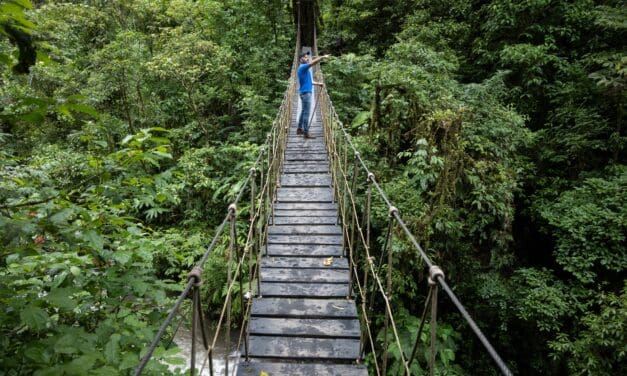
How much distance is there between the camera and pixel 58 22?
891 cm

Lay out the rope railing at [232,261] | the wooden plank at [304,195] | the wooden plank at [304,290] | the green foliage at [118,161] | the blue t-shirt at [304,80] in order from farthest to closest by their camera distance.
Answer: the blue t-shirt at [304,80], the wooden plank at [304,195], the wooden plank at [304,290], the green foliage at [118,161], the rope railing at [232,261]

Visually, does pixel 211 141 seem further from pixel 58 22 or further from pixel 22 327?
pixel 22 327

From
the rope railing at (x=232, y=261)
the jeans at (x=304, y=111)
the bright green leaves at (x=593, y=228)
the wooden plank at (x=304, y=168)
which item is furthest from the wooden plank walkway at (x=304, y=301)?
the bright green leaves at (x=593, y=228)

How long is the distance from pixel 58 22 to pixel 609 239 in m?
12.1

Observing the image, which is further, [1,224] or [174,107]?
[174,107]

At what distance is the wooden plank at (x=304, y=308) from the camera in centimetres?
250

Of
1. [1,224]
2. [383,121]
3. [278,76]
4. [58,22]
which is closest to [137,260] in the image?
[1,224]

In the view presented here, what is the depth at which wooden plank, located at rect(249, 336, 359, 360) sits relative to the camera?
2.20 metres

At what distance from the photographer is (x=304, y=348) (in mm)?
2252

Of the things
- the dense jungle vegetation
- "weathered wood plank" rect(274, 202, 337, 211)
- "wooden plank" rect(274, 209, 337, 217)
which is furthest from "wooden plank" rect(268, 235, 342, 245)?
the dense jungle vegetation

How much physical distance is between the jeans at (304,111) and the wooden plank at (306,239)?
2.72m

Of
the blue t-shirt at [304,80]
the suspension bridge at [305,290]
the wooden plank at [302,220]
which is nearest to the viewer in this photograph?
the suspension bridge at [305,290]

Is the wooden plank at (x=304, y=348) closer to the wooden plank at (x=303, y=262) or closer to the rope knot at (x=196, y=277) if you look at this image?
the wooden plank at (x=303, y=262)

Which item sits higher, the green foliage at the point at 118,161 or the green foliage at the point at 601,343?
the green foliage at the point at 118,161
